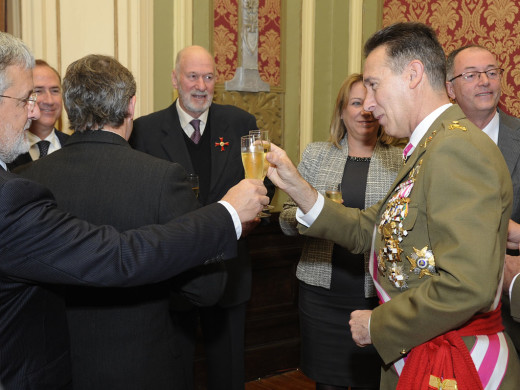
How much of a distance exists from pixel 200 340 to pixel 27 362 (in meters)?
2.52

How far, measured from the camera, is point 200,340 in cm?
395

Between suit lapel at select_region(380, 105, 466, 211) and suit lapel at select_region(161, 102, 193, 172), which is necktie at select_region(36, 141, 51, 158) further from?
suit lapel at select_region(380, 105, 466, 211)

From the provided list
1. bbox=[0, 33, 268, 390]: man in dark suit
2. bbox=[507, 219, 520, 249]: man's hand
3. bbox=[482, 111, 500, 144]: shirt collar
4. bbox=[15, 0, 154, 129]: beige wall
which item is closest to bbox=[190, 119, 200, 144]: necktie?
bbox=[15, 0, 154, 129]: beige wall

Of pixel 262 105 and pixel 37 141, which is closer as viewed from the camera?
pixel 37 141

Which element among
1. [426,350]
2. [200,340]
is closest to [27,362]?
[426,350]

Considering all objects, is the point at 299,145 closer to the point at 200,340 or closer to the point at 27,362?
the point at 200,340

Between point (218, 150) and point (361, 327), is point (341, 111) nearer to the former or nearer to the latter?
point (218, 150)

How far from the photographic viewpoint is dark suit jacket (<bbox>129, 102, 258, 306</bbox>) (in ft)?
A: 10.5

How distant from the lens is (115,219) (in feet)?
5.86

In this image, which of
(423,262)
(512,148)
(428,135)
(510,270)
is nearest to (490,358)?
(423,262)

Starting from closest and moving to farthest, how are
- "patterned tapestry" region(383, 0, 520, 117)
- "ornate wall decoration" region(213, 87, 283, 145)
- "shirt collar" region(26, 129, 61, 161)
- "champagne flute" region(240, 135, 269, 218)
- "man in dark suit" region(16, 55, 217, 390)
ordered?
1. "man in dark suit" region(16, 55, 217, 390)
2. "champagne flute" region(240, 135, 269, 218)
3. "shirt collar" region(26, 129, 61, 161)
4. "patterned tapestry" region(383, 0, 520, 117)
5. "ornate wall decoration" region(213, 87, 283, 145)

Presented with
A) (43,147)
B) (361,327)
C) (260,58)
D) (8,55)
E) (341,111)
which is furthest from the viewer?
(260,58)

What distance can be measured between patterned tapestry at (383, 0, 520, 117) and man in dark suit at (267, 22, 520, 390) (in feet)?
7.88

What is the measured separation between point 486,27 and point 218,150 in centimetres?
214
